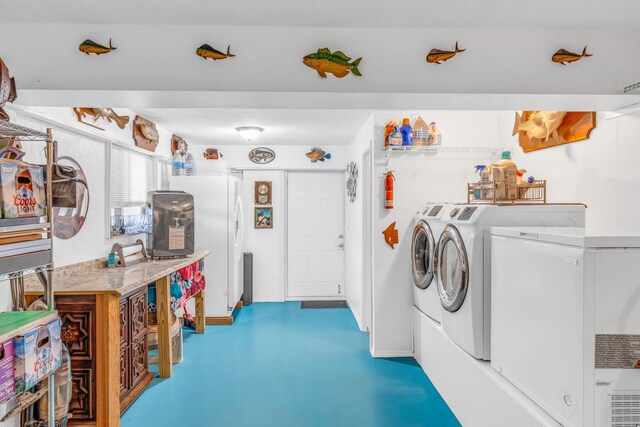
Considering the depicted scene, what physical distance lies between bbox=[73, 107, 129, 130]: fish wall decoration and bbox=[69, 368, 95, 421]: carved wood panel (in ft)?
5.98

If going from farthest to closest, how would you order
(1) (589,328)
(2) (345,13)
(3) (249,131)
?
(3) (249,131)
(2) (345,13)
(1) (589,328)

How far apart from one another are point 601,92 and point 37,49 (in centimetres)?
308

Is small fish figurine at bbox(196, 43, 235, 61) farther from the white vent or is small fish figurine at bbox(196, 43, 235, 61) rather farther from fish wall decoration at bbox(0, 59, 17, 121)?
the white vent

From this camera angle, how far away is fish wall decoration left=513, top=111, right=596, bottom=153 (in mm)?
2555

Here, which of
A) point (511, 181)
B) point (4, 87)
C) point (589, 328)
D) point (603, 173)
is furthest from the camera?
point (511, 181)

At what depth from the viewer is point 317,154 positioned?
5.54 m

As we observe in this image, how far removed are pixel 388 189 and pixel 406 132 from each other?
55 cm

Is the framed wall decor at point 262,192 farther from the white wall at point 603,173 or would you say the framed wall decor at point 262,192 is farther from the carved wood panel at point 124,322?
the white wall at point 603,173

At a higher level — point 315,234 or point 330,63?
point 330,63

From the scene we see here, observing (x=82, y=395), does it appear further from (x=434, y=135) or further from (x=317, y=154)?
(x=317, y=154)

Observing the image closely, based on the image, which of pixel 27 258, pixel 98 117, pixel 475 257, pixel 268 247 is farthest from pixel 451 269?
pixel 268 247

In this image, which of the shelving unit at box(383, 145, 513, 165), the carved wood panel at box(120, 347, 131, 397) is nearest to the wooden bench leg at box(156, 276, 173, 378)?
the carved wood panel at box(120, 347, 131, 397)

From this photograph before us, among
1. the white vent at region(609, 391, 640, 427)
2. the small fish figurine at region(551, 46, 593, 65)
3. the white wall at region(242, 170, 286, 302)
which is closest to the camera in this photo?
the white vent at region(609, 391, 640, 427)

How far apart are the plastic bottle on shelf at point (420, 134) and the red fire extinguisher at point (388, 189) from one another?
377 millimetres
